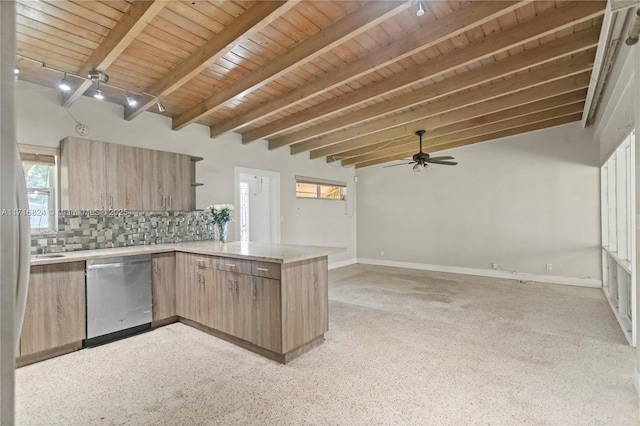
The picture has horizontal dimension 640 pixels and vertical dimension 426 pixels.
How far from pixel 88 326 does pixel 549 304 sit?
5.75 m

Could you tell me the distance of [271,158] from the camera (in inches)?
241

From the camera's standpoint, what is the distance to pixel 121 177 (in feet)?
11.9

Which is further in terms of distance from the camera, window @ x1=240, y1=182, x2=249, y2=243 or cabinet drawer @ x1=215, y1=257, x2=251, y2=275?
window @ x1=240, y1=182, x2=249, y2=243

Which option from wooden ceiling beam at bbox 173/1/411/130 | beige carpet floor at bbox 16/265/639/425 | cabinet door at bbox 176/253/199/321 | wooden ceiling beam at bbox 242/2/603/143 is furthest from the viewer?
cabinet door at bbox 176/253/199/321

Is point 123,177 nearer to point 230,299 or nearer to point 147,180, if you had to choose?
point 147,180

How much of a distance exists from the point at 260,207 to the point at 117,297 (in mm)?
3387

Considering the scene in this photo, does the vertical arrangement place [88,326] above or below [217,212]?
below

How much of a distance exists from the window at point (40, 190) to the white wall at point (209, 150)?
203 millimetres

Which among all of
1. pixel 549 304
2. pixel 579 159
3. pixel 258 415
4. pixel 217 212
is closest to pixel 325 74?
pixel 217 212

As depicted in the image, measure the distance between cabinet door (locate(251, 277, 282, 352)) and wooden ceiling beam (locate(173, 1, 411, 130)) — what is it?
2.10 metres

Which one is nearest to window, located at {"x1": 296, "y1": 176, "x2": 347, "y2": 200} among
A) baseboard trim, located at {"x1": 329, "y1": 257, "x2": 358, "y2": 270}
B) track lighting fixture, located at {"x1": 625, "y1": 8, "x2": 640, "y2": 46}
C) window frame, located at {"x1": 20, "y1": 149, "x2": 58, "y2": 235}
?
baseboard trim, located at {"x1": 329, "y1": 257, "x2": 358, "y2": 270}

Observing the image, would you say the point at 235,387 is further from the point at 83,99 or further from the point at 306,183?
the point at 306,183

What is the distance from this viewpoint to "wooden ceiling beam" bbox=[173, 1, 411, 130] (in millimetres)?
2398

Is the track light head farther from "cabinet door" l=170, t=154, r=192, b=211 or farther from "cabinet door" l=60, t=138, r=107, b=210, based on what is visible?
"cabinet door" l=170, t=154, r=192, b=211
